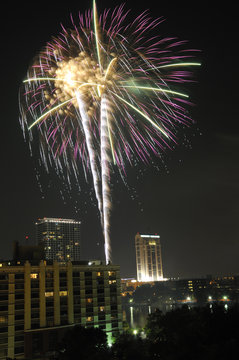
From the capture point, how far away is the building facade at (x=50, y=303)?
63.1m

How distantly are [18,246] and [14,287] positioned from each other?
600 inches

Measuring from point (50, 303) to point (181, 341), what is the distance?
134ft

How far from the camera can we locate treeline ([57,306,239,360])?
1147 inches

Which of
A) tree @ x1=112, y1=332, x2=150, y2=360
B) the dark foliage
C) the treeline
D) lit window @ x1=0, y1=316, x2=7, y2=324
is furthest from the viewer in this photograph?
lit window @ x1=0, y1=316, x2=7, y2=324

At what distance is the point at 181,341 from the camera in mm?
33875

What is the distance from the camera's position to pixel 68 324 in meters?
69.2

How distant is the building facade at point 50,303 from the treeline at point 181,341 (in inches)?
751

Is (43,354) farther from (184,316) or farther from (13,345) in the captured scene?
(184,316)

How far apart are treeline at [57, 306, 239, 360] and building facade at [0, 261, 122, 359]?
62.6 feet

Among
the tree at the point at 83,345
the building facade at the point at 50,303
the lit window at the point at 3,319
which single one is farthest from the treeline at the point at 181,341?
the lit window at the point at 3,319

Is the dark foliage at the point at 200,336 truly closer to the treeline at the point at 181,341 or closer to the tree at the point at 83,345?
the treeline at the point at 181,341

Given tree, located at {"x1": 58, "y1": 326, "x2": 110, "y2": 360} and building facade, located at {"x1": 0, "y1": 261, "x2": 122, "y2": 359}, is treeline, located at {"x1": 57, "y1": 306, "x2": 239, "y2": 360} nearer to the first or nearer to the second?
tree, located at {"x1": 58, "y1": 326, "x2": 110, "y2": 360}

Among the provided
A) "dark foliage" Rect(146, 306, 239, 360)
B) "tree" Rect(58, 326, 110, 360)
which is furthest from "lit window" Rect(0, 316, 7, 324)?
"dark foliage" Rect(146, 306, 239, 360)

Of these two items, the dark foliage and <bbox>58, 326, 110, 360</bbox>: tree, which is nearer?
the dark foliage
